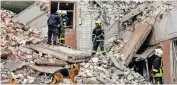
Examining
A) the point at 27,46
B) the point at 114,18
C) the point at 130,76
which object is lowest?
the point at 130,76

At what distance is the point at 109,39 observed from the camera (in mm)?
15703

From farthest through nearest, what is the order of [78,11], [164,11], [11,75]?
1. [78,11]
2. [164,11]
3. [11,75]

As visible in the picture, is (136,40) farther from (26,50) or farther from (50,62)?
(26,50)

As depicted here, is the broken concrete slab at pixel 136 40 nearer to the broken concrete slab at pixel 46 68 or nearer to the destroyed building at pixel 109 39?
the destroyed building at pixel 109 39

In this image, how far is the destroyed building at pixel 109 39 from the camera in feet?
39.4

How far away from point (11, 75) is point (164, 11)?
A: 5681mm

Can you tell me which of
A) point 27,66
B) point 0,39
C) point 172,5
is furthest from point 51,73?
point 172,5

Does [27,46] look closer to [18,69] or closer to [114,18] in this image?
[18,69]

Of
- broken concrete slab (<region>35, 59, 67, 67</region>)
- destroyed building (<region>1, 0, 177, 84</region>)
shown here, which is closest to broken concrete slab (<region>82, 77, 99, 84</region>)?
destroyed building (<region>1, 0, 177, 84</region>)

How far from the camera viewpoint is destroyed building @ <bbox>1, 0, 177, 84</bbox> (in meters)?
12.0

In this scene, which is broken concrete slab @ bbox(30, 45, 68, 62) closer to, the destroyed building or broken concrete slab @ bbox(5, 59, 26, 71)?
the destroyed building

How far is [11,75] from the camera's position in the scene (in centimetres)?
1155

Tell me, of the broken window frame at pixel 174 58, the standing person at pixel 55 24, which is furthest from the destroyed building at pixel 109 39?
the standing person at pixel 55 24

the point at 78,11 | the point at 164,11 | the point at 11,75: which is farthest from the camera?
the point at 78,11
